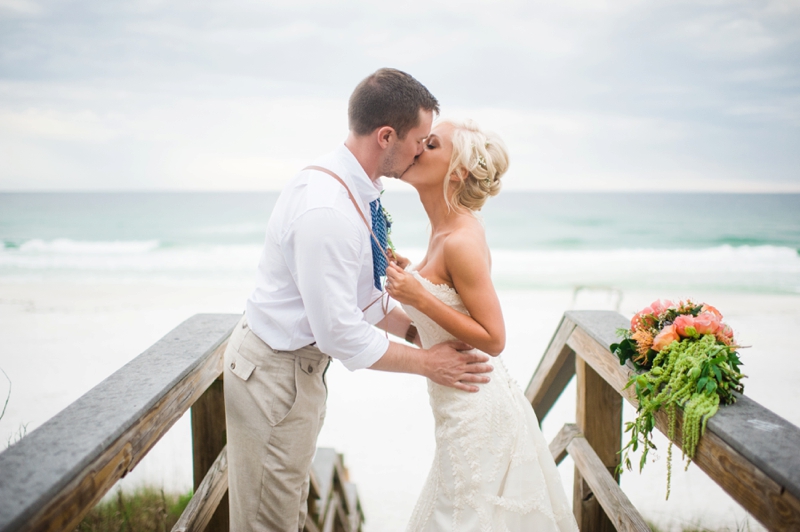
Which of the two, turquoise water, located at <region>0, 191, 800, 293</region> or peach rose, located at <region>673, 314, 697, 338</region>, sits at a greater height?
Answer: peach rose, located at <region>673, 314, 697, 338</region>

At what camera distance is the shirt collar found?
6.81ft

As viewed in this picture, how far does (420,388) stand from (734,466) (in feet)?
19.7

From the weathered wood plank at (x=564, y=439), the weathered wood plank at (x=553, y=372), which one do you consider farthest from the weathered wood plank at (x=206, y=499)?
the weathered wood plank at (x=553, y=372)

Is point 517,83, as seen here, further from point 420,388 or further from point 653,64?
point 420,388

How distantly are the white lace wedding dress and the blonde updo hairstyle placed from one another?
0.42 meters

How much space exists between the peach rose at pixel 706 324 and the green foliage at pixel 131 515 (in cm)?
277

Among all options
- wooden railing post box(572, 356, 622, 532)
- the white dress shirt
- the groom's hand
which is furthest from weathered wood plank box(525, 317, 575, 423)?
the white dress shirt

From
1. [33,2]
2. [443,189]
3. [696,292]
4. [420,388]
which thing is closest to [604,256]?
[696,292]

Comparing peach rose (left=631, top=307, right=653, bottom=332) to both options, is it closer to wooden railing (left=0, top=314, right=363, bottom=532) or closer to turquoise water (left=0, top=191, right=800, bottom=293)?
wooden railing (left=0, top=314, right=363, bottom=532)

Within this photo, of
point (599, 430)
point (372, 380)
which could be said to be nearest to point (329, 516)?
point (599, 430)

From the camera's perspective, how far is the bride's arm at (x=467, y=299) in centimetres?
207

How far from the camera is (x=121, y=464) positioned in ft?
4.34

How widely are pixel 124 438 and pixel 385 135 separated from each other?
1.40m

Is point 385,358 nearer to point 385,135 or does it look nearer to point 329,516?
point 385,135
